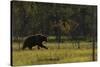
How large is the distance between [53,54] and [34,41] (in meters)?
0.23

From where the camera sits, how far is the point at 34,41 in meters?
2.09

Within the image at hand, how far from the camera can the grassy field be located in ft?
6.71

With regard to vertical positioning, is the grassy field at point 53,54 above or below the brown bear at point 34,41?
below

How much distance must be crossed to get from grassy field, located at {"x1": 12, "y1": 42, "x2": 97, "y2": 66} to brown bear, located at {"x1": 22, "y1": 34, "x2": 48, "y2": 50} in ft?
0.12

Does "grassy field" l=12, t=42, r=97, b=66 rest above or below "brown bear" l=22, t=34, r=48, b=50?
below

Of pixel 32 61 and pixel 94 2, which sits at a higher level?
pixel 94 2

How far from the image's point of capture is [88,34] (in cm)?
229

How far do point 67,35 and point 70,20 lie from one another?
0.49 feet

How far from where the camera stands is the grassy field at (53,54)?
2.05 meters

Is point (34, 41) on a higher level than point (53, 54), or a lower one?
higher

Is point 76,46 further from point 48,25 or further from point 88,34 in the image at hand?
point 48,25

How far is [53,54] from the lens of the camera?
7.07 ft

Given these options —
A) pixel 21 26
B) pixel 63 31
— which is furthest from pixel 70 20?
pixel 21 26

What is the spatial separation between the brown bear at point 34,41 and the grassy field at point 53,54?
0.12 ft
